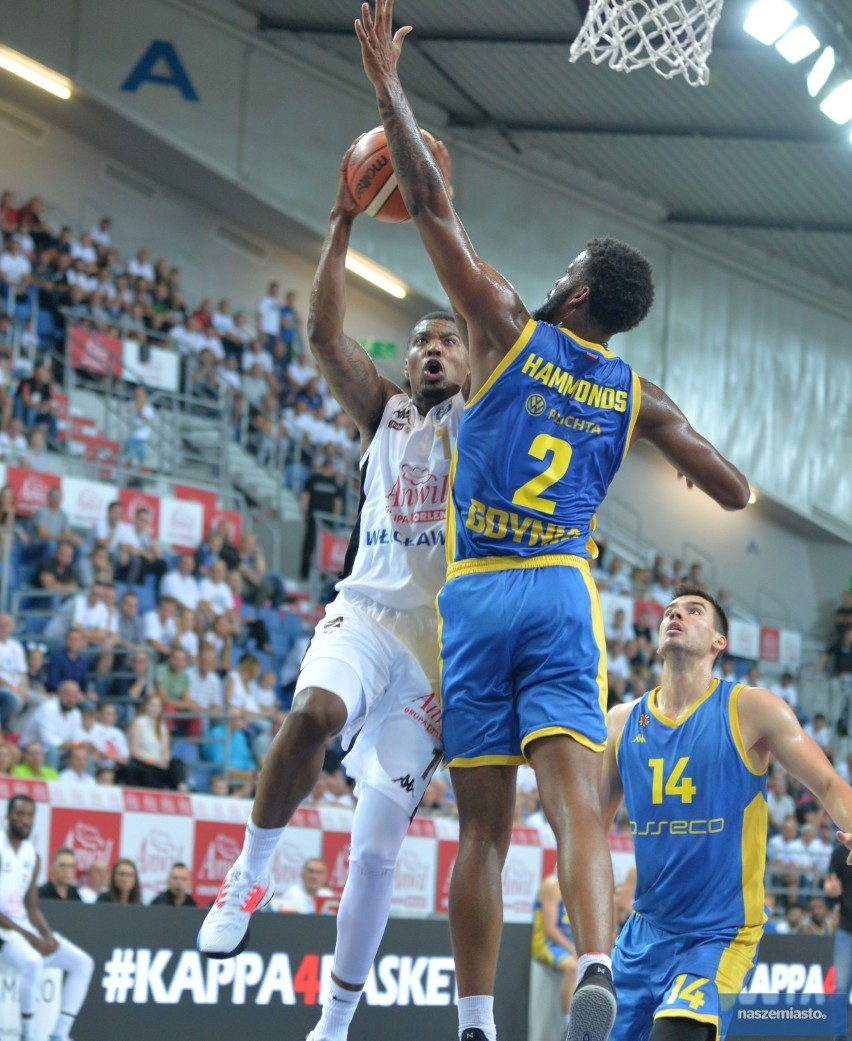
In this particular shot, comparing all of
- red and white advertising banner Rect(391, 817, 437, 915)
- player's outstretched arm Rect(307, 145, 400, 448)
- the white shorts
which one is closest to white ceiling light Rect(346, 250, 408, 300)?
red and white advertising banner Rect(391, 817, 437, 915)

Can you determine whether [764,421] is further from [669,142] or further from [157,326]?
[157,326]

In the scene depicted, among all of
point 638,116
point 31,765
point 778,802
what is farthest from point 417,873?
point 638,116

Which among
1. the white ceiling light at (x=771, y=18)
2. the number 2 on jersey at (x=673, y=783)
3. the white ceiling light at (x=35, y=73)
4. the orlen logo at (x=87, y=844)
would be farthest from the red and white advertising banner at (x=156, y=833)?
the white ceiling light at (x=35, y=73)

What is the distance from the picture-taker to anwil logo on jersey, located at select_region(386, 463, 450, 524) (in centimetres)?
539

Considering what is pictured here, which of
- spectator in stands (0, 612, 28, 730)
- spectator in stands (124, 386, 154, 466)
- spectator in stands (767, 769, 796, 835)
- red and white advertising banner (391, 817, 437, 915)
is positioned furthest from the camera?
spectator in stands (767, 769, 796, 835)

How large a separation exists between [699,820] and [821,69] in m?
15.0

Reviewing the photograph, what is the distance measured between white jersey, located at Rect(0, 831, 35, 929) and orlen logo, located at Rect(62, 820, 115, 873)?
111 cm

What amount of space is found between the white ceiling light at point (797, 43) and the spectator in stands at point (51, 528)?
33.9 feet

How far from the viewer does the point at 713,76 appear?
22219mm

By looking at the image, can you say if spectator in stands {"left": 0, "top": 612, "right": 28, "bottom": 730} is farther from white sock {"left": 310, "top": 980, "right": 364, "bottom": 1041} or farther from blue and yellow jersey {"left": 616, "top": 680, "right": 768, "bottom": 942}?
white sock {"left": 310, "top": 980, "right": 364, "bottom": 1041}

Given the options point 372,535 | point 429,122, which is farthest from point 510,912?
point 429,122

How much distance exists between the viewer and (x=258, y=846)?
5031 millimetres

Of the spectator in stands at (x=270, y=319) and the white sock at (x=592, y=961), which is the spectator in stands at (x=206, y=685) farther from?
the white sock at (x=592, y=961)

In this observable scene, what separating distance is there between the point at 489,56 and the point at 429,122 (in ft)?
8.82
